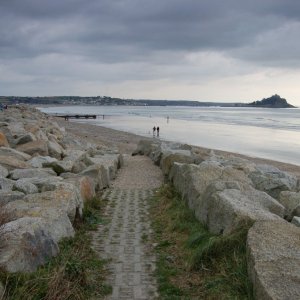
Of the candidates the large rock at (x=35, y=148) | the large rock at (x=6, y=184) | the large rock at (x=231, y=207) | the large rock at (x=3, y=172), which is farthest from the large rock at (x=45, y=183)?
the large rock at (x=35, y=148)

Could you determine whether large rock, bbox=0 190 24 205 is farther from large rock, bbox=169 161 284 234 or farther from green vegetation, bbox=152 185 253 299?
large rock, bbox=169 161 284 234

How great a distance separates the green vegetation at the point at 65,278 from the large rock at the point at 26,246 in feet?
0.34

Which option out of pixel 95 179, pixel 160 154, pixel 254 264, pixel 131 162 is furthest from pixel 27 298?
pixel 131 162

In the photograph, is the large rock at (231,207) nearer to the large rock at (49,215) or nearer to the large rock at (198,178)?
the large rock at (198,178)

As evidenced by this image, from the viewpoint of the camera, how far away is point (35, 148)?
1369 cm

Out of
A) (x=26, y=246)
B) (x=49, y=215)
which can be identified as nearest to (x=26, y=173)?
(x=49, y=215)

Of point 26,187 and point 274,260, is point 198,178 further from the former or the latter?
point 274,260

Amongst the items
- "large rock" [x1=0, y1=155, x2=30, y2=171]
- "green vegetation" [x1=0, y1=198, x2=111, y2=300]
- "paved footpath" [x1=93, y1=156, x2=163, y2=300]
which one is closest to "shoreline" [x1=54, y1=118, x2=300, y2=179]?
"paved footpath" [x1=93, y1=156, x2=163, y2=300]

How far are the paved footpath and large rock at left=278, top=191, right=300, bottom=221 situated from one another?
2.44 m

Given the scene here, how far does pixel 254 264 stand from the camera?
444 centimetres

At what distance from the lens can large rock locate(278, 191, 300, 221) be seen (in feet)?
25.6

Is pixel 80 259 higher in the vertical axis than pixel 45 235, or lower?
lower

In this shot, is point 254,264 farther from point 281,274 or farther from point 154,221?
point 154,221

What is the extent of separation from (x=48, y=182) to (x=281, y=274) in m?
5.26
